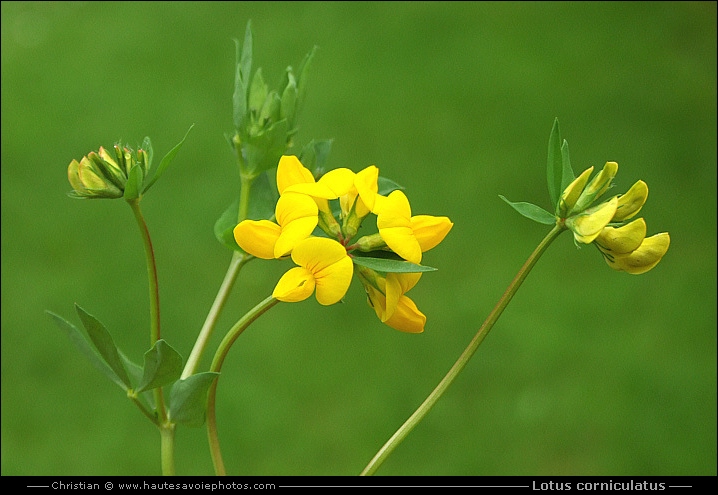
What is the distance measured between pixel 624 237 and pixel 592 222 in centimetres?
2

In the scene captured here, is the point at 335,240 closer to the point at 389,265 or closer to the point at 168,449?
the point at 389,265

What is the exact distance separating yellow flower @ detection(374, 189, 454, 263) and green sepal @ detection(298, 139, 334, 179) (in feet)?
0.38

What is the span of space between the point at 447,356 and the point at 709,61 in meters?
1.50

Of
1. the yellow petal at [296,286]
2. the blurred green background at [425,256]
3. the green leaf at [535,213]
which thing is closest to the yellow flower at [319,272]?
the yellow petal at [296,286]

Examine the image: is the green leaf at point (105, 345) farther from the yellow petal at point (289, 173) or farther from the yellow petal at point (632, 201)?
the yellow petal at point (632, 201)

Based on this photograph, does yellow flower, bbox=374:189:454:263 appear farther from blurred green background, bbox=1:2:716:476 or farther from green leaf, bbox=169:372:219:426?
blurred green background, bbox=1:2:716:476

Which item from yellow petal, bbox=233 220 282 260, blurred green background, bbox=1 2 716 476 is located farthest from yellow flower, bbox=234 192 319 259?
blurred green background, bbox=1 2 716 476

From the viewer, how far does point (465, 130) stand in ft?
8.46

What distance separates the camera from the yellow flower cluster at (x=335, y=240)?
449mm

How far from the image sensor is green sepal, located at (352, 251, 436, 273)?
0.44 m

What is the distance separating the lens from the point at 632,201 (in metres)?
0.47

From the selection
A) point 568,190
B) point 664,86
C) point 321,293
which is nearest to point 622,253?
point 568,190

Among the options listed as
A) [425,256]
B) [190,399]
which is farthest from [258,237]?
[425,256]

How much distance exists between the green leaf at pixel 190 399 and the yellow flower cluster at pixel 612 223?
216 mm
